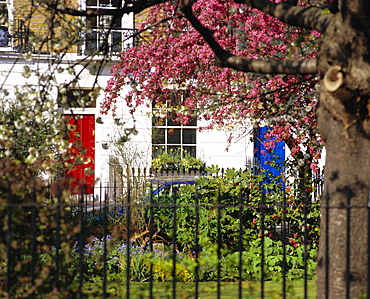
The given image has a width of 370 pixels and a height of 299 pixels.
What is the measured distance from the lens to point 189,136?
54.0 ft

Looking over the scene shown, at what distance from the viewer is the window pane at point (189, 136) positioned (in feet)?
54.0

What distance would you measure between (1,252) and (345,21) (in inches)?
134

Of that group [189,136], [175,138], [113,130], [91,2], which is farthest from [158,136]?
[91,2]

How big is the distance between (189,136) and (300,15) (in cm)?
1151

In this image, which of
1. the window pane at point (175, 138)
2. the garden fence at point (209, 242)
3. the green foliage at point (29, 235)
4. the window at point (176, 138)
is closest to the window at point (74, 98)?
the green foliage at point (29, 235)

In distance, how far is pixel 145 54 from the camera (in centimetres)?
1100

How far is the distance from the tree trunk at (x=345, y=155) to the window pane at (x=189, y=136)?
11.6 metres

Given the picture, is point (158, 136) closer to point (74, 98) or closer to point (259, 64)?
point (74, 98)

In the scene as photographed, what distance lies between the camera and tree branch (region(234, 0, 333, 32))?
4.86 metres

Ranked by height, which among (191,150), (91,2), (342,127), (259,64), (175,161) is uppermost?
(91,2)

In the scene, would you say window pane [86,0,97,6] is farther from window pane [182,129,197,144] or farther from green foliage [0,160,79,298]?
green foliage [0,160,79,298]

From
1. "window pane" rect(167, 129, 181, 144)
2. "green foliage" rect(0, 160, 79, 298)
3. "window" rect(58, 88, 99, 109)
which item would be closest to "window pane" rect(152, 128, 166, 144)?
"window pane" rect(167, 129, 181, 144)

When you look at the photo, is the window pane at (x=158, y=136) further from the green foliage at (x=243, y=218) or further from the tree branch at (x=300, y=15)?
the tree branch at (x=300, y=15)

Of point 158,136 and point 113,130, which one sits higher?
point 113,130
